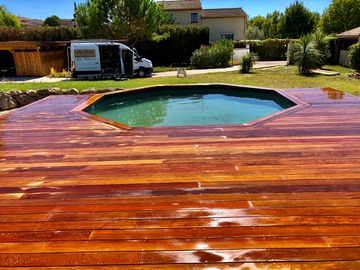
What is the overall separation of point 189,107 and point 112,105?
7.64 feet

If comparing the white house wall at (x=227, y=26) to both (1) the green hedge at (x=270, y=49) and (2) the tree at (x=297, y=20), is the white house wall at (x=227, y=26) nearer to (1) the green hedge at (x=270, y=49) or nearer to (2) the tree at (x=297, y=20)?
(1) the green hedge at (x=270, y=49)

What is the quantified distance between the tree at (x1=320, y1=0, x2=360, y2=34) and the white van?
1074 inches

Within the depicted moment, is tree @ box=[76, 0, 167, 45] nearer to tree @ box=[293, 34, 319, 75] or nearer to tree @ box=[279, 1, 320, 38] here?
tree @ box=[293, 34, 319, 75]

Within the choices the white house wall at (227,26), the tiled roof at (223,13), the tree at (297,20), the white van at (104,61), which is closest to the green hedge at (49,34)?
the white van at (104,61)

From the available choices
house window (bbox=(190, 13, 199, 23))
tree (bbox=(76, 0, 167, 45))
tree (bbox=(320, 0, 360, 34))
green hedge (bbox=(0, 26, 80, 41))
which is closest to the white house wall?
house window (bbox=(190, 13, 199, 23))

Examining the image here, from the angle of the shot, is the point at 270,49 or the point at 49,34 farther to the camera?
the point at 270,49

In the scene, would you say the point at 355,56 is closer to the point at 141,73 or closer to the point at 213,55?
the point at 213,55

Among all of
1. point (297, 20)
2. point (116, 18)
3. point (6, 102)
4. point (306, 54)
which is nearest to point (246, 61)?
point (306, 54)

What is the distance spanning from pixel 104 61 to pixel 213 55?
23.7ft

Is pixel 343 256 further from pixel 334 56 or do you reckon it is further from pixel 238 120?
pixel 334 56

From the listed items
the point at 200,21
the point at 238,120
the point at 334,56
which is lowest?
the point at 238,120

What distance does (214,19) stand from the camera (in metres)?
31.2

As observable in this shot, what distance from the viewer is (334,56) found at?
19312 millimetres

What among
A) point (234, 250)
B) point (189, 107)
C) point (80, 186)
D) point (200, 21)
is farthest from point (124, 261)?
point (200, 21)
